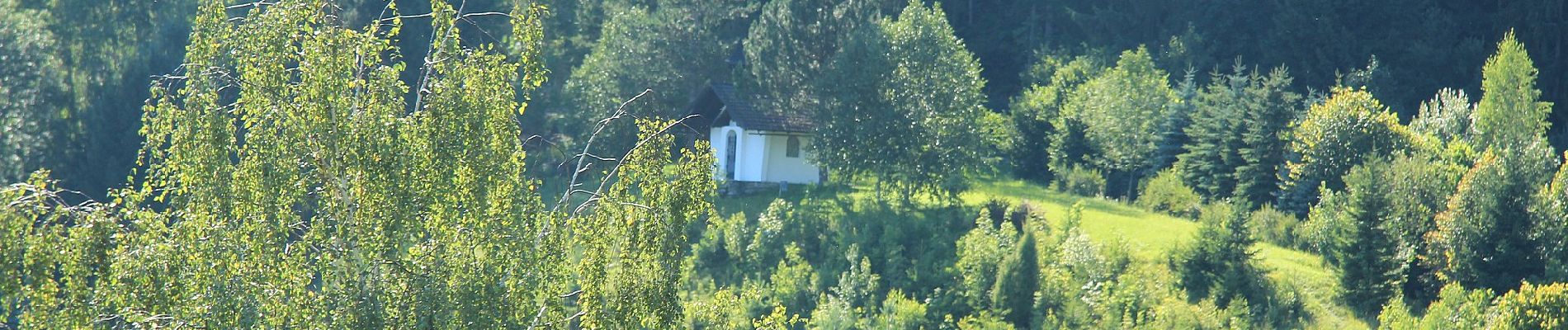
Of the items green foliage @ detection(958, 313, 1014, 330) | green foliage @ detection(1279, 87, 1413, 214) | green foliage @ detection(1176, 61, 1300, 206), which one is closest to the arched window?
green foliage @ detection(1176, 61, 1300, 206)

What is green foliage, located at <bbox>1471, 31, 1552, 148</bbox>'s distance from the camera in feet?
104

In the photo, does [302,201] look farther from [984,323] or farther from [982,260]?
[982,260]

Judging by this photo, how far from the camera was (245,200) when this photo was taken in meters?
11.6

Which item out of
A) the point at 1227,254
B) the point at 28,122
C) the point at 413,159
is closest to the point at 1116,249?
the point at 1227,254

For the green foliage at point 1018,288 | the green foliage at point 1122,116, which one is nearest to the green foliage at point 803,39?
the green foliage at point 1122,116

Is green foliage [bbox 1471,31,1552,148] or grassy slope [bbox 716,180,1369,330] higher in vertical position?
green foliage [bbox 1471,31,1552,148]

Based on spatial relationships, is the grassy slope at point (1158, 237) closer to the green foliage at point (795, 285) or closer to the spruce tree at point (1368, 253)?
the spruce tree at point (1368, 253)

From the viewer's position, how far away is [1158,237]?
94.0 ft

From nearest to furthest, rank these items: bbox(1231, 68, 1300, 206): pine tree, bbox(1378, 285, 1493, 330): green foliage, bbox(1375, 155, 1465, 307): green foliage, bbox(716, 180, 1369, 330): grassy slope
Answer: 1. bbox(1378, 285, 1493, 330): green foliage
2. bbox(1375, 155, 1465, 307): green foliage
3. bbox(716, 180, 1369, 330): grassy slope
4. bbox(1231, 68, 1300, 206): pine tree

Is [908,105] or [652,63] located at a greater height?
[652,63]

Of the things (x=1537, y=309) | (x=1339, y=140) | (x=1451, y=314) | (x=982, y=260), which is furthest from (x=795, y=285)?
(x=1537, y=309)

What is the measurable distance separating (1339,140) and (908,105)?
9710 mm

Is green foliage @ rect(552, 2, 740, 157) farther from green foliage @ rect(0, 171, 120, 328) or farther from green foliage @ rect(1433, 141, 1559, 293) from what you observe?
green foliage @ rect(0, 171, 120, 328)

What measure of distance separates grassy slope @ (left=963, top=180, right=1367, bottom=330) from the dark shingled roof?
4915 mm
